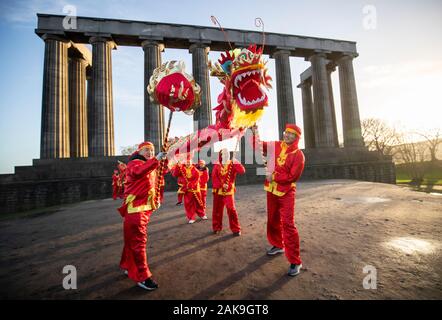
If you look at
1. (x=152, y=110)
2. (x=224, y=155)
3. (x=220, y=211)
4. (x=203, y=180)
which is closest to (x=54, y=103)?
(x=152, y=110)

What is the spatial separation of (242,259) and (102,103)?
1990 centimetres

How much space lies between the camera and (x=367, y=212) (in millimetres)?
6742

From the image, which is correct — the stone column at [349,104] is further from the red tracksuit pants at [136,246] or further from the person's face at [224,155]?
the red tracksuit pants at [136,246]

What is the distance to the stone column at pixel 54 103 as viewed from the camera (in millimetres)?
17375

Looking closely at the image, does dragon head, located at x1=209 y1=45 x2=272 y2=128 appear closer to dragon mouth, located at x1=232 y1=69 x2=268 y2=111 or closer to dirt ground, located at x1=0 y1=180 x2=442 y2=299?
dragon mouth, located at x1=232 y1=69 x2=268 y2=111

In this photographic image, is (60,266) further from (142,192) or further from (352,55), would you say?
(352,55)

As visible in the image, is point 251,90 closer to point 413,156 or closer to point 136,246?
point 136,246

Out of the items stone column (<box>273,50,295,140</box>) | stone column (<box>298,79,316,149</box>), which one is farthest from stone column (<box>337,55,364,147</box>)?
stone column (<box>273,50,295,140</box>)

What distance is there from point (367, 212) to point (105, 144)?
62.3 ft

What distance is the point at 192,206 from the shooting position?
21.9 ft

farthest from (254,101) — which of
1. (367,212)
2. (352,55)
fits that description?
(352,55)

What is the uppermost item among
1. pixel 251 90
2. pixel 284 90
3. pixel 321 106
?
pixel 284 90

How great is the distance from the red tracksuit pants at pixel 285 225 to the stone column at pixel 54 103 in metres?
19.4

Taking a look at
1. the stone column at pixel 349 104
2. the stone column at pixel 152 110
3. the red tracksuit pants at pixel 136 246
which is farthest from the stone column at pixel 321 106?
the red tracksuit pants at pixel 136 246
